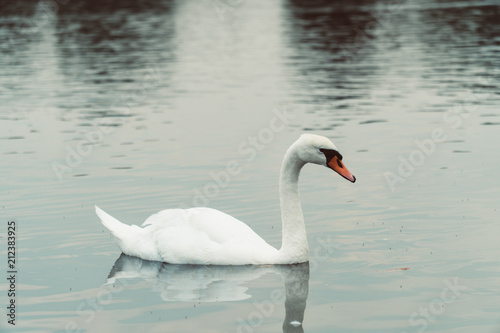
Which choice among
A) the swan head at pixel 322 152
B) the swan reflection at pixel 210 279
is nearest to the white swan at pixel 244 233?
A: the swan head at pixel 322 152

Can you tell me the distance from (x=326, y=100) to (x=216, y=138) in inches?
281

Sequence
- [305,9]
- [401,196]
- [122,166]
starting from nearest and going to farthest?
[401,196]
[122,166]
[305,9]

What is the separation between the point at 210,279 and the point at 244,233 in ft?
2.71

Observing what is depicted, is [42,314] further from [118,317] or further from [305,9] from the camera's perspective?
[305,9]

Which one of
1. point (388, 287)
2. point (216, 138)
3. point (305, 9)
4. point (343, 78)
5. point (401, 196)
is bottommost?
point (305, 9)

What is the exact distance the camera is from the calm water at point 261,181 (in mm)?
11148

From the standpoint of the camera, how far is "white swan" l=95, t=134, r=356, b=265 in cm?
1266

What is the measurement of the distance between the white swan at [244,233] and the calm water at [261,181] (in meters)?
0.18

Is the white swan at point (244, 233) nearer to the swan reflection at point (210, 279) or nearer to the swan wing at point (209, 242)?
the swan wing at point (209, 242)

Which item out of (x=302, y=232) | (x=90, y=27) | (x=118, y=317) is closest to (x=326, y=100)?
(x=302, y=232)

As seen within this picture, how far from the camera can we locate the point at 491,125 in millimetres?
23203

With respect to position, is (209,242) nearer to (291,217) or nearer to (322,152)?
(291,217)

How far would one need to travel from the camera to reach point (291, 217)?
1281 centimetres

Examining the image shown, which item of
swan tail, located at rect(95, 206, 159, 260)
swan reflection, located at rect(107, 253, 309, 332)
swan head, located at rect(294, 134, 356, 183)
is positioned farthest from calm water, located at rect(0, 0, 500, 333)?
swan head, located at rect(294, 134, 356, 183)
